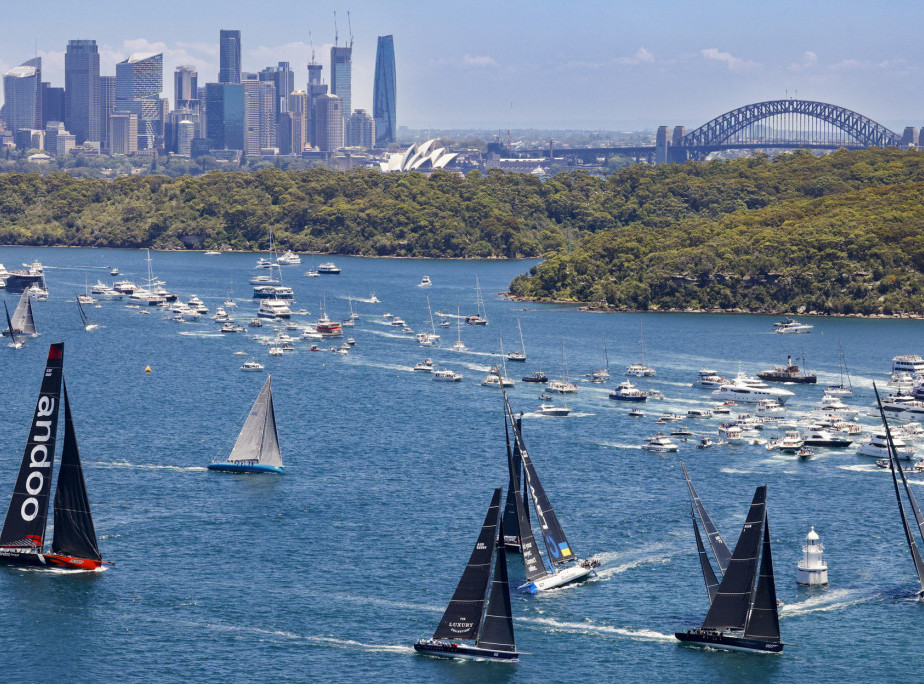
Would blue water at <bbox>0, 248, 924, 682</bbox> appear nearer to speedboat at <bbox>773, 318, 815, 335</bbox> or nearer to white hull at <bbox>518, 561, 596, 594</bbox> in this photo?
white hull at <bbox>518, 561, 596, 594</bbox>

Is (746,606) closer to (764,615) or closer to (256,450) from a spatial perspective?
(764,615)

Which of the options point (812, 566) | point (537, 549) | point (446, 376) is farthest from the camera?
point (446, 376)

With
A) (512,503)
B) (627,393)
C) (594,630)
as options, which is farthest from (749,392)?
(594,630)

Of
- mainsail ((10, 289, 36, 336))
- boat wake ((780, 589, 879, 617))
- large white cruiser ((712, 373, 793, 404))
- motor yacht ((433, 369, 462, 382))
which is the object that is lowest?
boat wake ((780, 589, 879, 617))

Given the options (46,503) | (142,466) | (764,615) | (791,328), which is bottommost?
(142,466)

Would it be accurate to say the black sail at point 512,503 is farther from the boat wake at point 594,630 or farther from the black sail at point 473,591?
the black sail at point 473,591

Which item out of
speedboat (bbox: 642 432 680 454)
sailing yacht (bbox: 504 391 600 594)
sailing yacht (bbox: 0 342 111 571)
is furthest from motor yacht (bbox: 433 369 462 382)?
sailing yacht (bbox: 0 342 111 571)
